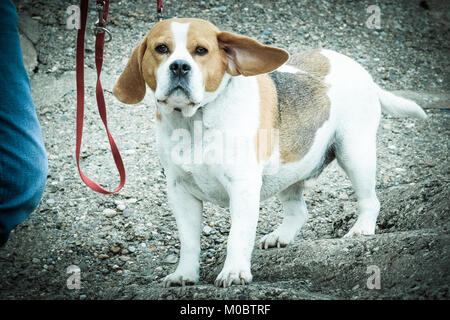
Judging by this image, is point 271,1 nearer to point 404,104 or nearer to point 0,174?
point 404,104

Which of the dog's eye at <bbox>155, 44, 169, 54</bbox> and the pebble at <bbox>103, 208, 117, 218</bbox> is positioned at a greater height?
the dog's eye at <bbox>155, 44, 169, 54</bbox>

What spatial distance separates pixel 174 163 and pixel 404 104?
181 centimetres

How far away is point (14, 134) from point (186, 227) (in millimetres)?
1027

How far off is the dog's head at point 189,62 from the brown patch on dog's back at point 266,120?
262mm

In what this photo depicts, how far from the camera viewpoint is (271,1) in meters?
6.68

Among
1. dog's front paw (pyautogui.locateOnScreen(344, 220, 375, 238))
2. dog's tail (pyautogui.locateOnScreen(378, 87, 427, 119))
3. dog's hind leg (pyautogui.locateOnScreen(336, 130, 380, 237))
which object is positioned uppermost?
dog's tail (pyautogui.locateOnScreen(378, 87, 427, 119))

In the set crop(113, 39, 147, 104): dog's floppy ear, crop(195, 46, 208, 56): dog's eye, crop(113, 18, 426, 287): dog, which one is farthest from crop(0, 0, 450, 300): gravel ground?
crop(195, 46, 208, 56): dog's eye

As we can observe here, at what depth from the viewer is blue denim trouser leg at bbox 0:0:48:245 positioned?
8.70 feet

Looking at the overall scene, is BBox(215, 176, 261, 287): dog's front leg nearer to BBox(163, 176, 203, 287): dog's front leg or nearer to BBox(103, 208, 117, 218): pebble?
BBox(163, 176, 203, 287): dog's front leg

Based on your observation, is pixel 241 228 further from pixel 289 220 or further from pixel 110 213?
pixel 110 213

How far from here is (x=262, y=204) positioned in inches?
170

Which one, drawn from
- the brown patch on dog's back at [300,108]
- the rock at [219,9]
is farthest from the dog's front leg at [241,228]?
the rock at [219,9]

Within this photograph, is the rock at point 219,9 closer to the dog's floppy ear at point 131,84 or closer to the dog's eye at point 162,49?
the dog's floppy ear at point 131,84

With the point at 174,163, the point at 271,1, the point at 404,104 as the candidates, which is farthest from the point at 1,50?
the point at 271,1
